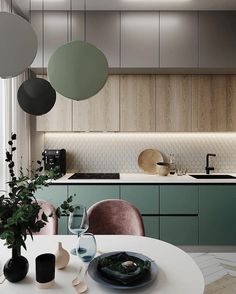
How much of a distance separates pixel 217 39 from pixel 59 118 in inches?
83.7

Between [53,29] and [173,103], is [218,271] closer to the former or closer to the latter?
[173,103]

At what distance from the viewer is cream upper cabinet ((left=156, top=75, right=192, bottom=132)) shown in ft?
11.0

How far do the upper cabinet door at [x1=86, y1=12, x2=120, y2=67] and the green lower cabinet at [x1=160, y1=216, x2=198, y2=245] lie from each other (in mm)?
1905

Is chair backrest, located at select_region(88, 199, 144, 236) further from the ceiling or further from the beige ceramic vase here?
the ceiling

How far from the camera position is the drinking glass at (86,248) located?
1.29 meters

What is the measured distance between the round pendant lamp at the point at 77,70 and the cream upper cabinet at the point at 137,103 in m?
2.08

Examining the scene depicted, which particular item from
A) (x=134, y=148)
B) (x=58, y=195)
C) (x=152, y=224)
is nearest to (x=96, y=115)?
(x=134, y=148)

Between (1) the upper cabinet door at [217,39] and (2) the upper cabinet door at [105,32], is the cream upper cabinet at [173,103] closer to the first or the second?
(1) the upper cabinet door at [217,39]

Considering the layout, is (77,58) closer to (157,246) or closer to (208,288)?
(157,246)

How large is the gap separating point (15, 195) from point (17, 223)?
12 centimetres

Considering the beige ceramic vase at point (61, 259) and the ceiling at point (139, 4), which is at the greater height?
the ceiling at point (139, 4)

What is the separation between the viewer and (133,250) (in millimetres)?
1435

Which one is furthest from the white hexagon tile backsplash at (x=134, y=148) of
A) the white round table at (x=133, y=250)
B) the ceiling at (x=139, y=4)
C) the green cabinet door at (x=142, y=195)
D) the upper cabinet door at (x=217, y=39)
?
the white round table at (x=133, y=250)

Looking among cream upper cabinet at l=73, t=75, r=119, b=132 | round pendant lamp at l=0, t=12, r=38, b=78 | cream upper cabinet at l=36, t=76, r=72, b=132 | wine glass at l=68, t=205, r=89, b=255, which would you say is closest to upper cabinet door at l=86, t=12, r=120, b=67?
cream upper cabinet at l=73, t=75, r=119, b=132
